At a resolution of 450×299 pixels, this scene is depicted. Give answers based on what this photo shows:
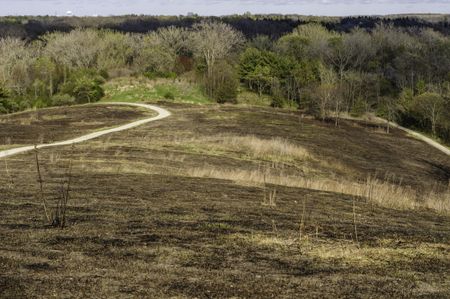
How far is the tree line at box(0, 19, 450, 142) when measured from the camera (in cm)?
7344

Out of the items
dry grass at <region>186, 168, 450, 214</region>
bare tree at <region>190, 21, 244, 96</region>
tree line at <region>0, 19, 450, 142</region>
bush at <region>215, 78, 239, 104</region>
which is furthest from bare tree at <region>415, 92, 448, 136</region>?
dry grass at <region>186, 168, 450, 214</region>

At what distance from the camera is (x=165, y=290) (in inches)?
313

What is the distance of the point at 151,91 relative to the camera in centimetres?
7394

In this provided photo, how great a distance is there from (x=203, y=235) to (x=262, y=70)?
7684cm

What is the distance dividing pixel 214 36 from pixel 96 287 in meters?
91.0

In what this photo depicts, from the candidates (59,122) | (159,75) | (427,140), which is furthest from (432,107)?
(59,122)

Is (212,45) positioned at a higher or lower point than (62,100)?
higher

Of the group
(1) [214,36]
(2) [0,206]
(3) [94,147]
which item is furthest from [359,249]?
(1) [214,36]

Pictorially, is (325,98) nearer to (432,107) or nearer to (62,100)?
(432,107)

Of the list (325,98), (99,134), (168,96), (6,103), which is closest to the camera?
(99,134)

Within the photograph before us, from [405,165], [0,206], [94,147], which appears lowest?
[405,165]

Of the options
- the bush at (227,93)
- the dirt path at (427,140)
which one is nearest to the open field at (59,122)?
the bush at (227,93)

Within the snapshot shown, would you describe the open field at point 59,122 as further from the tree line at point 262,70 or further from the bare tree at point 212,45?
the bare tree at point 212,45

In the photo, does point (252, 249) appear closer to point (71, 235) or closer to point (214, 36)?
point (71, 235)
